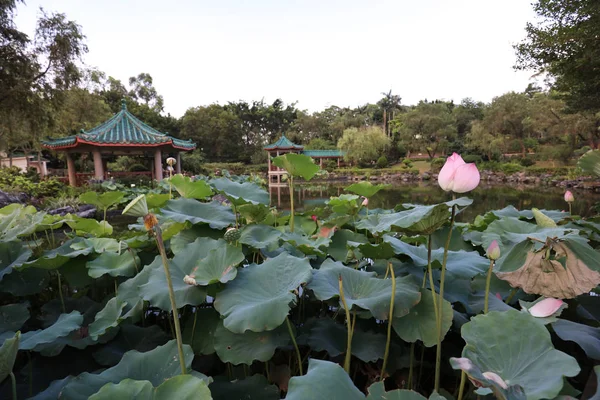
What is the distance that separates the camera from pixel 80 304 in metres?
1.12

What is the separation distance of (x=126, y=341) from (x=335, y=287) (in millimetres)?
594

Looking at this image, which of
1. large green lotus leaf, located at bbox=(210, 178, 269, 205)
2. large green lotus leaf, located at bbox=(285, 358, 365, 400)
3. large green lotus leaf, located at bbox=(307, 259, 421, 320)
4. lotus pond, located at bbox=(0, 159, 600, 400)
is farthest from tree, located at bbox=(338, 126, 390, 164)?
large green lotus leaf, located at bbox=(285, 358, 365, 400)

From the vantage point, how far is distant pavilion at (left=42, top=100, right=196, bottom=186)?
1025 cm

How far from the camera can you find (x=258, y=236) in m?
1.11

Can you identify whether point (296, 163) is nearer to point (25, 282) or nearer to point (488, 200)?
point (25, 282)

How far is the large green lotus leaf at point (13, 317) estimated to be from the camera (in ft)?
2.99

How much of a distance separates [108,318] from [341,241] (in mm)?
873

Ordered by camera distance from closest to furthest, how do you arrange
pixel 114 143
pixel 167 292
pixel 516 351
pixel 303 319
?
pixel 516 351
pixel 167 292
pixel 303 319
pixel 114 143

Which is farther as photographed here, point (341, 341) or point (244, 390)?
point (341, 341)

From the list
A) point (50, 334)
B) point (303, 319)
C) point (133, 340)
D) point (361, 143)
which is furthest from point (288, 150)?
point (50, 334)

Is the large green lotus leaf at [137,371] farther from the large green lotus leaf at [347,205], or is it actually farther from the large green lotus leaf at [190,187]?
the large green lotus leaf at [347,205]

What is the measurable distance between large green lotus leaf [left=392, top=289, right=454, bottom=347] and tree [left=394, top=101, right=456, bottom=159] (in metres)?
26.5

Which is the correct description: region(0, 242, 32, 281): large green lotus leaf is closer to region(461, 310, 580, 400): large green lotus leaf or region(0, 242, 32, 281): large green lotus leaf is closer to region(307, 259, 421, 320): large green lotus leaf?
region(307, 259, 421, 320): large green lotus leaf

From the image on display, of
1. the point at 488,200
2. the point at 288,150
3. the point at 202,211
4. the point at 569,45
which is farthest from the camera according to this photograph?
the point at 288,150
